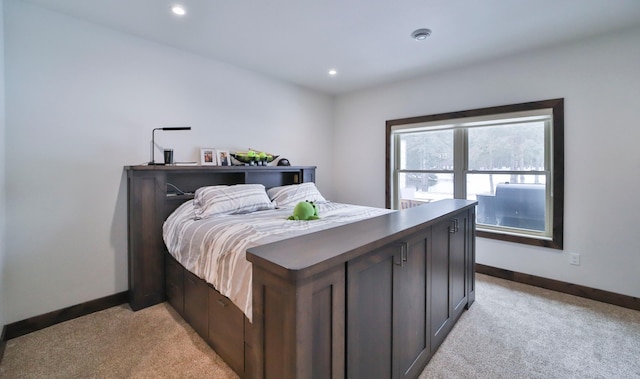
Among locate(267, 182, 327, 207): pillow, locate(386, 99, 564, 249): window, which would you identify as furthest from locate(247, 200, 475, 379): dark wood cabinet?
locate(386, 99, 564, 249): window

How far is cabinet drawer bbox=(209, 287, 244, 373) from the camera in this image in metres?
1.65

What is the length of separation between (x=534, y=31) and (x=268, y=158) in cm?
297

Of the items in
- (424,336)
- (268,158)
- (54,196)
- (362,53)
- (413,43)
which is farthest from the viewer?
(268,158)

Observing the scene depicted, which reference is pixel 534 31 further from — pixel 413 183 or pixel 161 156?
pixel 161 156

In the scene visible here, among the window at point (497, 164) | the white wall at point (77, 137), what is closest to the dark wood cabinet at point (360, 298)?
the window at point (497, 164)

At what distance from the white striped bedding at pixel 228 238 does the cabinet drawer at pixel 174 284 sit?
0.14 meters

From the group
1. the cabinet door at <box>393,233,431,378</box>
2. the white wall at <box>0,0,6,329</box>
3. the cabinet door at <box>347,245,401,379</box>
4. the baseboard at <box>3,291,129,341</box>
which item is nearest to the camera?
the cabinet door at <box>347,245,401,379</box>

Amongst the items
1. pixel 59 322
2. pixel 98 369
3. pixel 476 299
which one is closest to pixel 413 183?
pixel 476 299

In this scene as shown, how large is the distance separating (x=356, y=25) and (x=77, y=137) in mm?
2565

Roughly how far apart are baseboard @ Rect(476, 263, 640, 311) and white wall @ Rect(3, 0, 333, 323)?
366 cm

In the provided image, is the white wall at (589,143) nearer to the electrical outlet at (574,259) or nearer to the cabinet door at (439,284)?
the electrical outlet at (574,259)

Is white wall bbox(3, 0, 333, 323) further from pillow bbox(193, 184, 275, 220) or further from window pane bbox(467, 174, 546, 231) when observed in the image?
window pane bbox(467, 174, 546, 231)

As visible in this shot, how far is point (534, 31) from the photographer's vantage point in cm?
260

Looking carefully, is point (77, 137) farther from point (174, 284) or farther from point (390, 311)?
point (390, 311)
